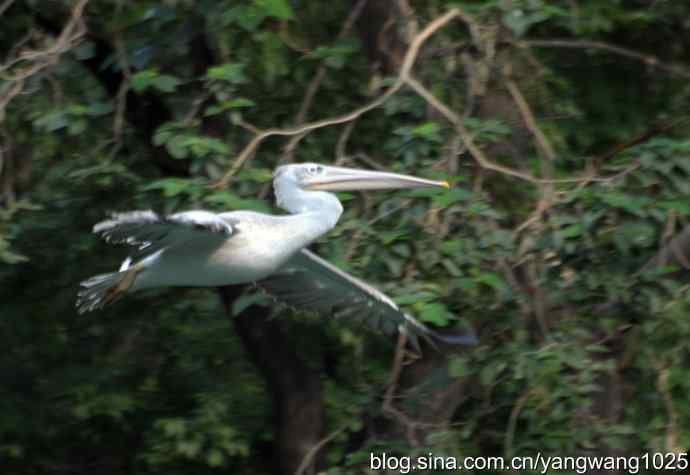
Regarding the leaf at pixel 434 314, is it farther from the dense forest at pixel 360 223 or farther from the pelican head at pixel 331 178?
the pelican head at pixel 331 178

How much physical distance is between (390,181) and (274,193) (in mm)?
643

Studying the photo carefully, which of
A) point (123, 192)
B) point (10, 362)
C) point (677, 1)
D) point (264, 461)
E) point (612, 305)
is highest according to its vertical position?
point (677, 1)

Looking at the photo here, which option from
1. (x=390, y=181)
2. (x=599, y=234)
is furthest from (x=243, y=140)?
(x=599, y=234)

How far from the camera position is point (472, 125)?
6.54 meters

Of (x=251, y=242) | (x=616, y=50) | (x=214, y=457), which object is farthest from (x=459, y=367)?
(x=616, y=50)

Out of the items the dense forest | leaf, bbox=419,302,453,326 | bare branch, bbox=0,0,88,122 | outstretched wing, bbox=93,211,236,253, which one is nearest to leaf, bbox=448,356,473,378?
the dense forest

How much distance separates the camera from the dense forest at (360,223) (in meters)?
6.10

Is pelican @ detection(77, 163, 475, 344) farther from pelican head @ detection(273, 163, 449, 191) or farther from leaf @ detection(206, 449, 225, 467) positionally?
leaf @ detection(206, 449, 225, 467)

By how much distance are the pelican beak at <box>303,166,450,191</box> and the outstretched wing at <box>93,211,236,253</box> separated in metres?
0.62

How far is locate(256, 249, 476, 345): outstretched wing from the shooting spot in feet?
21.1

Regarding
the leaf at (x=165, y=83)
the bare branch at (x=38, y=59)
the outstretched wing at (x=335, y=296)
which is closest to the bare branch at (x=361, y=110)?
the leaf at (x=165, y=83)

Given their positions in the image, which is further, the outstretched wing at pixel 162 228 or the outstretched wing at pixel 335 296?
the outstretched wing at pixel 335 296

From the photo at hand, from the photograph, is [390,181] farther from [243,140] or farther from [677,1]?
[677,1]

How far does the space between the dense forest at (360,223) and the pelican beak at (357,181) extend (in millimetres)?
71
